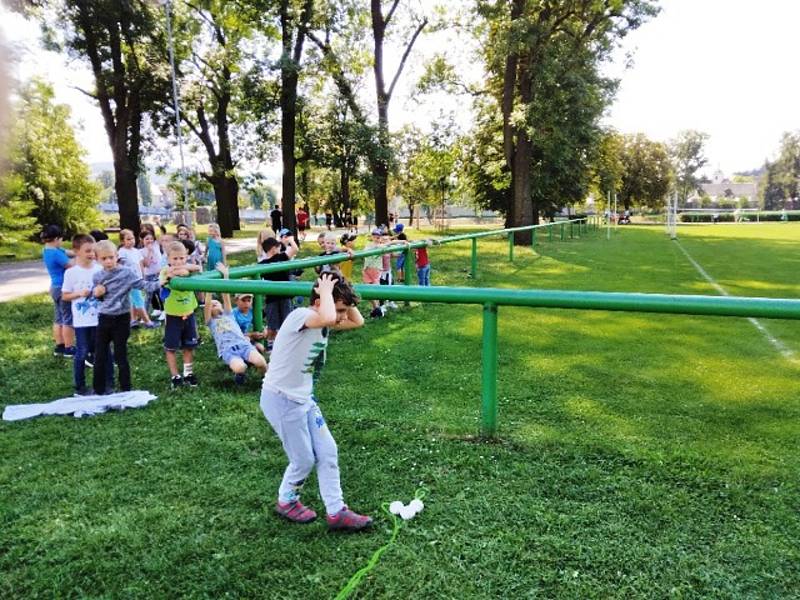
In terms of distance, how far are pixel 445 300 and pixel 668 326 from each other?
5675 millimetres

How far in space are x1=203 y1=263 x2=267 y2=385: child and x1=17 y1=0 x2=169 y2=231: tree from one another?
13.5 metres

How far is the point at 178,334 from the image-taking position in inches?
235

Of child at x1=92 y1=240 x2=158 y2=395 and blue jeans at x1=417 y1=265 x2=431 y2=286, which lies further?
blue jeans at x1=417 y1=265 x2=431 y2=286

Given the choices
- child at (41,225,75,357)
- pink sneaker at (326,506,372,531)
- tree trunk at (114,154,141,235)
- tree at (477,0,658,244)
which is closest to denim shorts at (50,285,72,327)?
child at (41,225,75,357)

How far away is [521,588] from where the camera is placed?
2695 millimetres

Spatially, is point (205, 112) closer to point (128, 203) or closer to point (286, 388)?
point (128, 203)

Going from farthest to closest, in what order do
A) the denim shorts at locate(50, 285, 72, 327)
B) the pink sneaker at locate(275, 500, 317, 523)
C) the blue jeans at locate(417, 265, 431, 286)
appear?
the blue jeans at locate(417, 265, 431, 286) < the denim shorts at locate(50, 285, 72, 327) < the pink sneaker at locate(275, 500, 317, 523)

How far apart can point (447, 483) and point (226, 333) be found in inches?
118

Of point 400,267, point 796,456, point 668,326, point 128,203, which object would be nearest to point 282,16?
point 128,203

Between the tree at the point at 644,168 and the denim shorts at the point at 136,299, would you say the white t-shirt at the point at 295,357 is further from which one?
the tree at the point at 644,168

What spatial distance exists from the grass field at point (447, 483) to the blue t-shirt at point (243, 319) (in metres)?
0.62

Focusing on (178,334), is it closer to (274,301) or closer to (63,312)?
(274,301)

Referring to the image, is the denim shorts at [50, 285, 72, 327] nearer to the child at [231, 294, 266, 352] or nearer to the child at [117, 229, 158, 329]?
the child at [117, 229, 158, 329]

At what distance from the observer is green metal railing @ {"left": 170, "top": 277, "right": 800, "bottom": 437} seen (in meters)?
3.19
